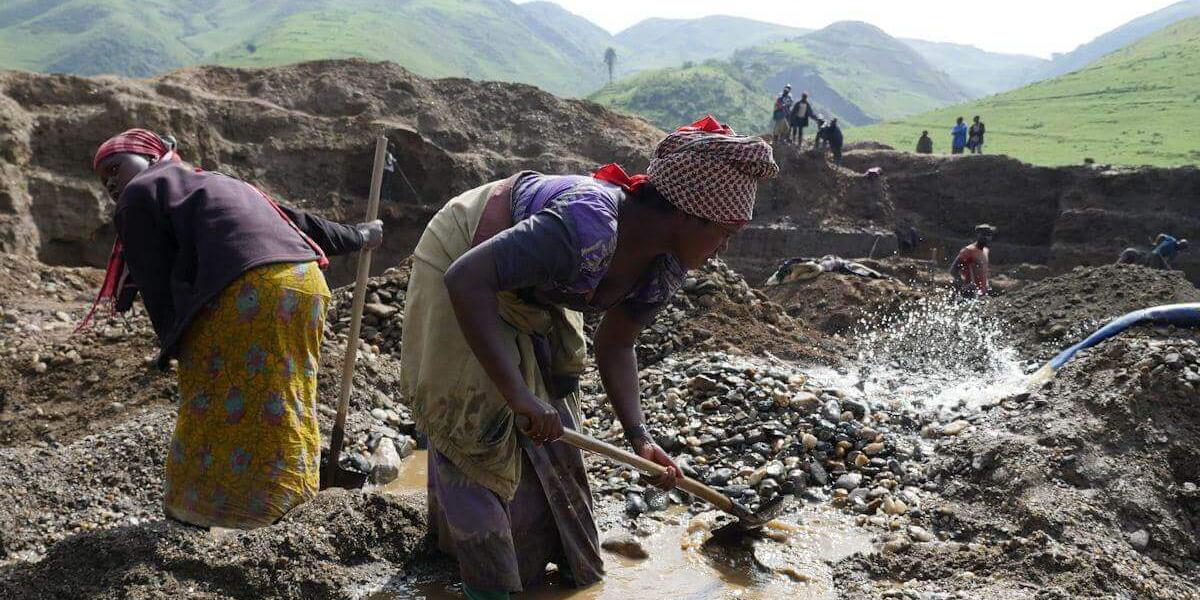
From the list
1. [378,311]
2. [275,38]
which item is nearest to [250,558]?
[378,311]

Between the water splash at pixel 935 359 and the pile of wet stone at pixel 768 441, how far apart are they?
908 mm

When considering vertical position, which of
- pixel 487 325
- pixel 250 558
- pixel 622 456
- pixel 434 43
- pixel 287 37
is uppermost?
pixel 434 43

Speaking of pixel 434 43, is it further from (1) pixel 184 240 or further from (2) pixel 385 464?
(1) pixel 184 240

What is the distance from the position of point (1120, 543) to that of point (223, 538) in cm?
343

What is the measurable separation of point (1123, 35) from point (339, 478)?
179 m

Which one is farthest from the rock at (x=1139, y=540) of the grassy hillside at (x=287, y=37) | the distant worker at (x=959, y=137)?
the grassy hillside at (x=287, y=37)

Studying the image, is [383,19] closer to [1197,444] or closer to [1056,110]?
[1056,110]

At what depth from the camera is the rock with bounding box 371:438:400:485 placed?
14.7 ft

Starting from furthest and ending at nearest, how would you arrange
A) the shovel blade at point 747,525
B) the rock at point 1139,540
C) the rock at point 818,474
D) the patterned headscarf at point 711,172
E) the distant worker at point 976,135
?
the distant worker at point 976,135, the rock at point 818,474, the rock at point 1139,540, the shovel blade at point 747,525, the patterned headscarf at point 711,172

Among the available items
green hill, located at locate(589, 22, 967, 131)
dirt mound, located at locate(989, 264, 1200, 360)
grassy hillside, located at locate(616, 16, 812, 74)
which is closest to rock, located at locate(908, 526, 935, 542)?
dirt mound, located at locate(989, 264, 1200, 360)

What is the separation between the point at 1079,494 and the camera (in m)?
3.81

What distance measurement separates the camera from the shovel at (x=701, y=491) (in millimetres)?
2406

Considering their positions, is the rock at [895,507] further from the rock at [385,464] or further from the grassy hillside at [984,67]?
the grassy hillside at [984,67]

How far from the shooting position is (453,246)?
230cm
